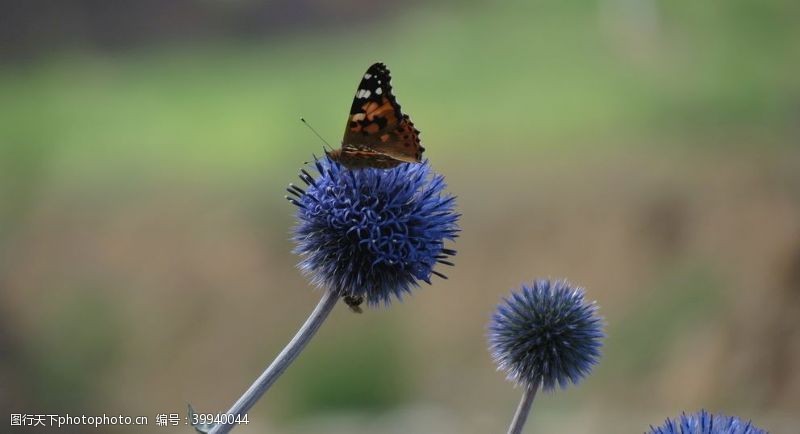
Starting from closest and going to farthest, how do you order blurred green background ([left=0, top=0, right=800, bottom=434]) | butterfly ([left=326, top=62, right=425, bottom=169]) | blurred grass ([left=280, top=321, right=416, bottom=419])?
butterfly ([left=326, top=62, right=425, bottom=169])
blurred grass ([left=280, top=321, right=416, bottom=419])
blurred green background ([left=0, top=0, right=800, bottom=434])

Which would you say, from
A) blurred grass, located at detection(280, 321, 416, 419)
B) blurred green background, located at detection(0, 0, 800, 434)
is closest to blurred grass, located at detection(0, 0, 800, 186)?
blurred green background, located at detection(0, 0, 800, 434)

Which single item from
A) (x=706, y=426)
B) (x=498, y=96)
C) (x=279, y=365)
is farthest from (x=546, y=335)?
(x=498, y=96)

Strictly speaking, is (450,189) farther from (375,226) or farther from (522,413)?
(522,413)

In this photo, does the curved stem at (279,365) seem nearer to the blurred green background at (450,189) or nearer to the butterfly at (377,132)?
the butterfly at (377,132)

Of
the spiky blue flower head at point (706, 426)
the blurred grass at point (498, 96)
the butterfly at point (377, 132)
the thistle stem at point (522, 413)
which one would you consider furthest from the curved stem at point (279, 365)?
the blurred grass at point (498, 96)

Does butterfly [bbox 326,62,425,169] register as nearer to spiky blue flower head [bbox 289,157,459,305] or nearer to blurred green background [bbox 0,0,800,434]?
spiky blue flower head [bbox 289,157,459,305]
